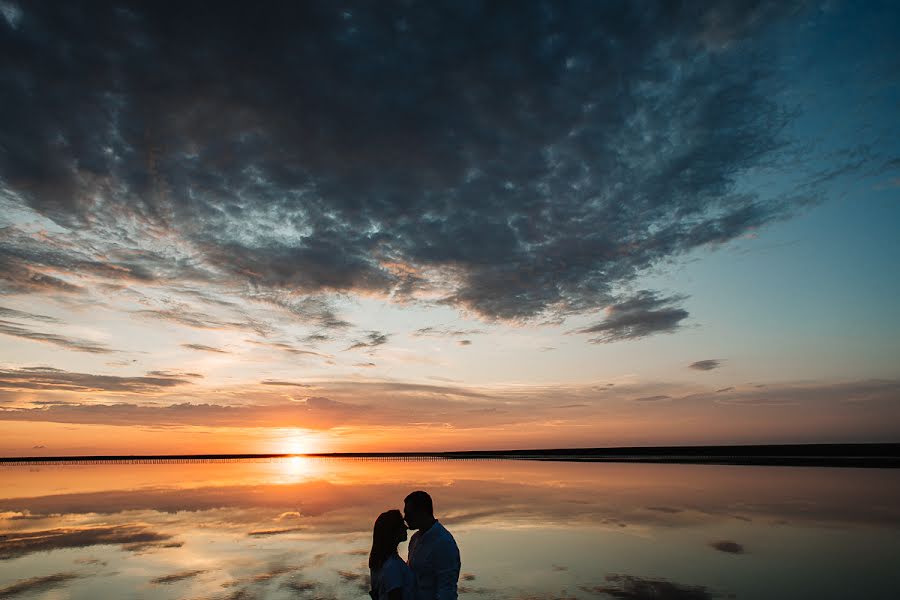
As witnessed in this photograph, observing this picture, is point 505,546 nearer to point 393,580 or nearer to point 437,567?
point 437,567

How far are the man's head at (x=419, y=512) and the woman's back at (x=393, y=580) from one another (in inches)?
15.6

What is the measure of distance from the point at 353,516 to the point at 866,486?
34677 millimetres

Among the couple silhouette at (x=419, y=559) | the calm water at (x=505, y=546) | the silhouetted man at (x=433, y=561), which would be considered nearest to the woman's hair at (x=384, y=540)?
the couple silhouette at (x=419, y=559)

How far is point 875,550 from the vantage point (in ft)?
51.8

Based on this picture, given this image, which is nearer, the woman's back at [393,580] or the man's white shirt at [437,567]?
the woman's back at [393,580]

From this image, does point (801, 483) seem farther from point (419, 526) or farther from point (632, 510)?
point (419, 526)

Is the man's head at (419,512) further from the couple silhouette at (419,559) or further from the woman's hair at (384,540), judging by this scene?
the woman's hair at (384,540)

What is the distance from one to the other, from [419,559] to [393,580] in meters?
0.47

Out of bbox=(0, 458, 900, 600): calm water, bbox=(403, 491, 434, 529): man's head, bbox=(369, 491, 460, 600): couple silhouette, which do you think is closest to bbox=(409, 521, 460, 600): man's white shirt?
bbox=(369, 491, 460, 600): couple silhouette

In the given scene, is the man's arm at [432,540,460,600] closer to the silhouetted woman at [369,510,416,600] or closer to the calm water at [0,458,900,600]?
the silhouetted woman at [369,510,416,600]

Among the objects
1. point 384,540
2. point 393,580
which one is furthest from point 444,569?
point 384,540

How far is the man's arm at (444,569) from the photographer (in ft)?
18.5

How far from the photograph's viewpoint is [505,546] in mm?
17406

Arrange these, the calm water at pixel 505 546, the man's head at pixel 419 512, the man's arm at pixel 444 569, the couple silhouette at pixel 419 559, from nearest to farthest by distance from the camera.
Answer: the couple silhouette at pixel 419 559
the man's arm at pixel 444 569
the man's head at pixel 419 512
the calm water at pixel 505 546
